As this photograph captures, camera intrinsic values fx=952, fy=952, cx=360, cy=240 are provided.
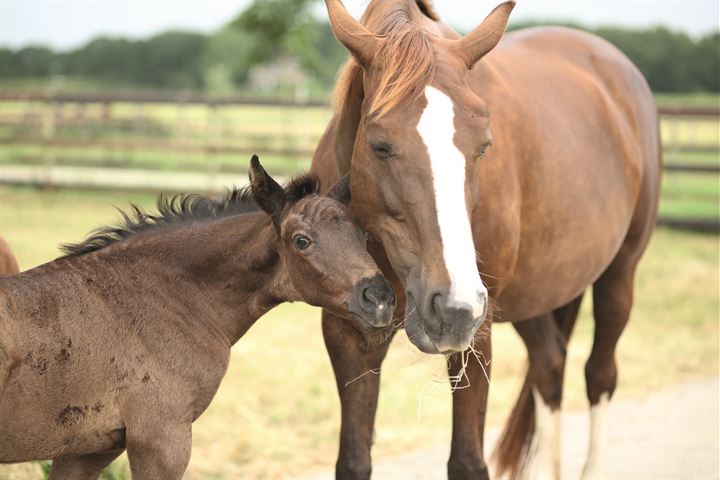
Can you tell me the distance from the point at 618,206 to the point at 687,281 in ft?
18.3

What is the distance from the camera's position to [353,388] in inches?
155

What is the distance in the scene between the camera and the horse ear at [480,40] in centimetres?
338

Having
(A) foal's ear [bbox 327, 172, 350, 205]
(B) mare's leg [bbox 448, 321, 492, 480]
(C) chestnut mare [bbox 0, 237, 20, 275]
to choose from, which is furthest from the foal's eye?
(C) chestnut mare [bbox 0, 237, 20, 275]

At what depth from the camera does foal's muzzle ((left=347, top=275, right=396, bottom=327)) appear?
301 cm

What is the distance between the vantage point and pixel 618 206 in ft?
16.1

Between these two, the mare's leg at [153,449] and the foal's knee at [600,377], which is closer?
the mare's leg at [153,449]

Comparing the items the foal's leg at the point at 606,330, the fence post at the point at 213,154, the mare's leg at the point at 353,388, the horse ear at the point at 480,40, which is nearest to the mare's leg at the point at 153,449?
the mare's leg at the point at 353,388

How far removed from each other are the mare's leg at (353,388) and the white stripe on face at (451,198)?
98 centimetres

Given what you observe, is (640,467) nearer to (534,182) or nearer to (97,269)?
(534,182)

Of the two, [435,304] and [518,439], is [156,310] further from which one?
[518,439]

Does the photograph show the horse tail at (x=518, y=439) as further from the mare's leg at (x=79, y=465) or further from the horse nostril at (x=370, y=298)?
the mare's leg at (x=79, y=465)

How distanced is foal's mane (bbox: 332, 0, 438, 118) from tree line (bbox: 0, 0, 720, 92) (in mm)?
6724

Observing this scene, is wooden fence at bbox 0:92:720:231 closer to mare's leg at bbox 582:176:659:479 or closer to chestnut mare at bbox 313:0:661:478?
mare's leg at bbox 582:176:659:479

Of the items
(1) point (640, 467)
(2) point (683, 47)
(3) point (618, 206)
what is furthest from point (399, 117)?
(2) point (683, 47)
